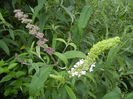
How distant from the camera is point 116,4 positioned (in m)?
1.83

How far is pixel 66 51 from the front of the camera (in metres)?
1.65

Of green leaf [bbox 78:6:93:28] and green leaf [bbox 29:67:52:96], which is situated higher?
green leaf [bbox 78:6:93:28]

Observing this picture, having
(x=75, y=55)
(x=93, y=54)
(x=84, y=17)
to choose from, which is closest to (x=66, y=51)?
(x=84, y=17)

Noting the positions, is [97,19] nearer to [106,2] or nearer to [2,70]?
[106,2]

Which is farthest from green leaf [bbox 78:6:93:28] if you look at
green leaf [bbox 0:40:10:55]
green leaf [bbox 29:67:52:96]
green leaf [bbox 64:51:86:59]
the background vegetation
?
green leaf [bbox 0:40:10:55]

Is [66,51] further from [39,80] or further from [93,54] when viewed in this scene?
[93,54]

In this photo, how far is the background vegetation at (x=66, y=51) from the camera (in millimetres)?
1243

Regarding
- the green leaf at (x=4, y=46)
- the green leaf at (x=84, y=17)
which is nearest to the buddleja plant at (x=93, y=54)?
the green leaf at (x=84, y=17)

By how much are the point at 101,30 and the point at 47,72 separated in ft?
2.59

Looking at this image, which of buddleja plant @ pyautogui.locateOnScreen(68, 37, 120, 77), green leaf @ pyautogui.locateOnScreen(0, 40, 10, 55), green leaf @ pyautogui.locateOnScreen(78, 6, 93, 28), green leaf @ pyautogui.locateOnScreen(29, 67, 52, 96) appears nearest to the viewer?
buddleja plant @ pyautogui.locateOnScreen(68, 37, 120, 77)

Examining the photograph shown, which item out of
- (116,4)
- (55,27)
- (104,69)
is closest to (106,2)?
(116,4)

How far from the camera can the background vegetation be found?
1.24m

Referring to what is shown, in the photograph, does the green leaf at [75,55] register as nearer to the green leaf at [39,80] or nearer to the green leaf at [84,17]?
the green leaf at [39,80]

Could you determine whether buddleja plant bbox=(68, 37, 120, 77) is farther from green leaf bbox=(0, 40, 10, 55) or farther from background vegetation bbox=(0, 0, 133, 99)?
green leaf bbox=(0, 40, 10, 55)
